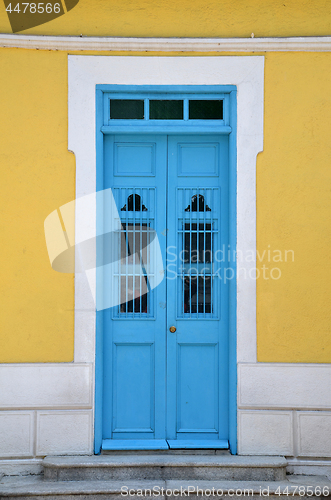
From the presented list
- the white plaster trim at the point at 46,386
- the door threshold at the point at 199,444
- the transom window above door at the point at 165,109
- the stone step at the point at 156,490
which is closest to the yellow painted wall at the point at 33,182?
the white plaster trim at the point at 46,386

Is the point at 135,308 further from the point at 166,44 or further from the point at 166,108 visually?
A: the point at 166,44

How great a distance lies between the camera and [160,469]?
337 cm

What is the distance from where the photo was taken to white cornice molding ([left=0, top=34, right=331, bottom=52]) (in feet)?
11.5

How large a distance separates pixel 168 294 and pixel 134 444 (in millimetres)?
1401

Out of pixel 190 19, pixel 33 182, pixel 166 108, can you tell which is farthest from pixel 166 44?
pixel 33 182

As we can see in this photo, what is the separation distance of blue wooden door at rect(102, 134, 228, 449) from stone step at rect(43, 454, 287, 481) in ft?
1.01

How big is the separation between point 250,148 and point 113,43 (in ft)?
5.15

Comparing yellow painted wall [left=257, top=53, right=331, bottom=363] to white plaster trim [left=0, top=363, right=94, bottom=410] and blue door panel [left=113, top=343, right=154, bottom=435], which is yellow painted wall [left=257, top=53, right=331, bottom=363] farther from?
white plaster trim [left=0, top=363, right=94, bottom=410]

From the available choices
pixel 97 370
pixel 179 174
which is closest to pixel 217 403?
pixel 97 370

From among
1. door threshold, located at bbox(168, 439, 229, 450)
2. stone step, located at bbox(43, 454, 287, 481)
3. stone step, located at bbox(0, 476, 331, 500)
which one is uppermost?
door threshold, located at bbox(168, 439, 229, 450)

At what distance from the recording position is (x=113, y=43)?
3.53 m

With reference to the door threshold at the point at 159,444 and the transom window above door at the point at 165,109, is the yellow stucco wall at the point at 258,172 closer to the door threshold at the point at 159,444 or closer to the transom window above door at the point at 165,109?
the transom window above door at the point at 165,109

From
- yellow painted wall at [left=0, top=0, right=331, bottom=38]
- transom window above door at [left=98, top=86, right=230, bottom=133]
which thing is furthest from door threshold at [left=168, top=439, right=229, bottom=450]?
yellow painted wall at [left=0, top=0, right=331, bottom=38]

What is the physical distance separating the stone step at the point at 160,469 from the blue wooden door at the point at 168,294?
0.31 metres
